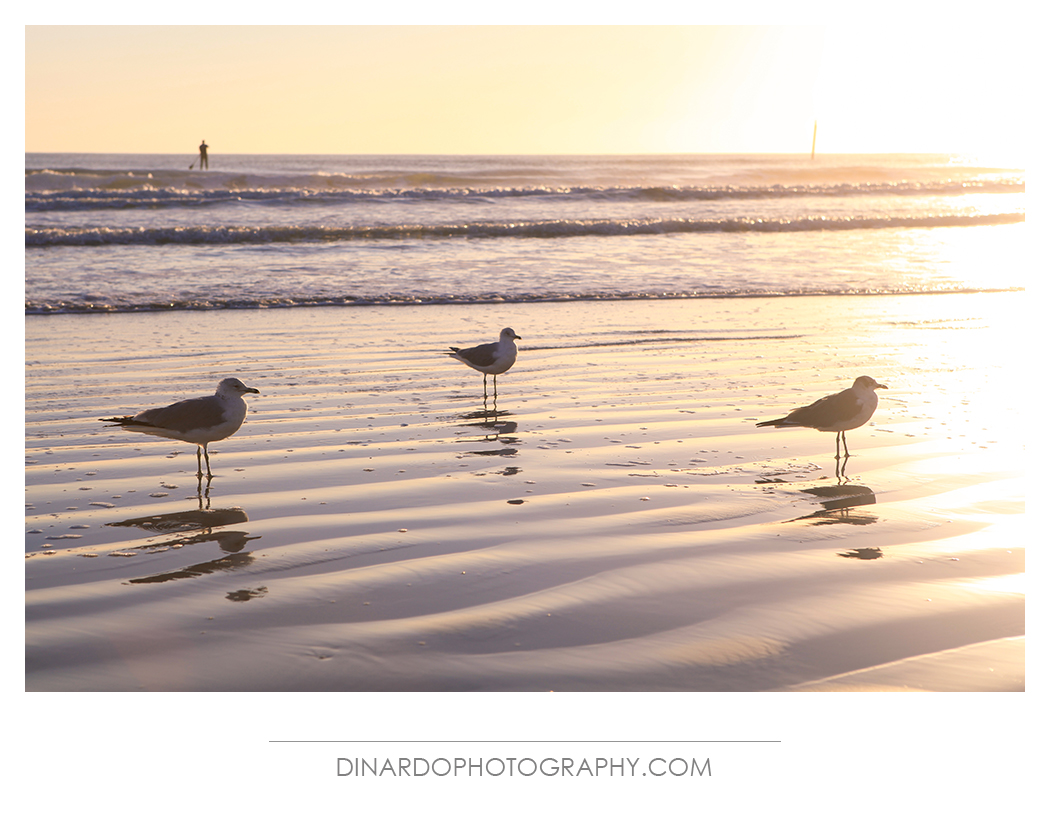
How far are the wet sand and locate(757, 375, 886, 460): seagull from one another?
23 centimetres

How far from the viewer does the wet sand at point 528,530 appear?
3012 mm

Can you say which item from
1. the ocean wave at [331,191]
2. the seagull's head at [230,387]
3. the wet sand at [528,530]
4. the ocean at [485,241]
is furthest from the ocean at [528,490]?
the ocean wave at [331,191]

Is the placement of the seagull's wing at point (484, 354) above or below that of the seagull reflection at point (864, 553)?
above

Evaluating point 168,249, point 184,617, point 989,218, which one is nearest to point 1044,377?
point 184,617

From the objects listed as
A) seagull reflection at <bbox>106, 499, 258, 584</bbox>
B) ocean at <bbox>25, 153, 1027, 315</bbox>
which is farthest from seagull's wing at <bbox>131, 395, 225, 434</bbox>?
ocean at <bbox>25, 153, 1027, 315</bbox>

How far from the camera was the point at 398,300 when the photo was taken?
11.5 meters

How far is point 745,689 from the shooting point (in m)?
2.89

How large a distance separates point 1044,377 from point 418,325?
6.98 m

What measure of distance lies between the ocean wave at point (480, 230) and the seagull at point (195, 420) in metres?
12.0

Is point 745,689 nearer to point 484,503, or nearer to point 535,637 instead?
point 535,637

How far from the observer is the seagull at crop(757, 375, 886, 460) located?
5.19 m

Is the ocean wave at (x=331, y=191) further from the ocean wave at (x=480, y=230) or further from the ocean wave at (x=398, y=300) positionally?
the ocean wave at (x=398, y=300)

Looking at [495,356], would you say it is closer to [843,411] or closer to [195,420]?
[195,420]

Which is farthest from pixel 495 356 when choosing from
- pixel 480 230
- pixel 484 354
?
pixel 480 230
